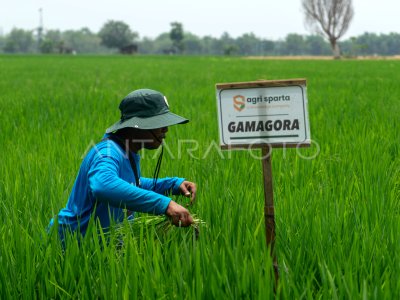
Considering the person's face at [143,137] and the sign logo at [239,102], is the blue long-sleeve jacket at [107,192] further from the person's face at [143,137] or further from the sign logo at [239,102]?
the sign logo at [239,102]

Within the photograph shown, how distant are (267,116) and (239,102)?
0.08 metres

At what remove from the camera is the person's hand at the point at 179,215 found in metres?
1.38

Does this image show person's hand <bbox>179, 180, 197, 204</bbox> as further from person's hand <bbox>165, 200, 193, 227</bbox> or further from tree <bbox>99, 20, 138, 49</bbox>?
tree <bbox>99, 20, 138, 49</bbox>

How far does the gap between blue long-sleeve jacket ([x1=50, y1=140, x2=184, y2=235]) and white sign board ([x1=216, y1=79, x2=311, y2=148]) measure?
0.97 ft

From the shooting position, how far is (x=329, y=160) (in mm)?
2633

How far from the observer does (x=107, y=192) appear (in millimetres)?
1430

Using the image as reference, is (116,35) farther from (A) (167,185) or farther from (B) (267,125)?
(B) (267,125)

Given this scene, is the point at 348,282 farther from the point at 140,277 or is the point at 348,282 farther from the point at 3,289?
the point at 3,289

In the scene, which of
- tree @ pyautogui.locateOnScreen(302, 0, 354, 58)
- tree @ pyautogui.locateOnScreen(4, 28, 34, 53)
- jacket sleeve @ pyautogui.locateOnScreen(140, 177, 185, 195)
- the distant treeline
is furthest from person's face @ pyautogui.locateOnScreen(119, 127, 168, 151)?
tree @ pyautogui.locateOnScreen(4, 28, 34, 53)

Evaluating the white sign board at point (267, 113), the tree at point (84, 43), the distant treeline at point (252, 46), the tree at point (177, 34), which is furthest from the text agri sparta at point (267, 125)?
the tree at point (84, 43)

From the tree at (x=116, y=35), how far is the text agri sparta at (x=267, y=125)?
80.2 m

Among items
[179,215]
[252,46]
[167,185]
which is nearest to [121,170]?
[167,185]

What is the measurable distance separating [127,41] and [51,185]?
8158cm

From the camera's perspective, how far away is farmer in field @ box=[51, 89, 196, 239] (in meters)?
1.43
